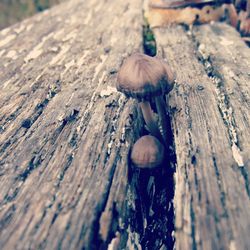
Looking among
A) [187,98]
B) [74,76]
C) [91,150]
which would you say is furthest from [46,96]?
[187,98]

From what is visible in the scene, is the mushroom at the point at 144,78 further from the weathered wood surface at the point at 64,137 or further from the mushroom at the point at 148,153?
the weathered wood surface at the point at 64,137

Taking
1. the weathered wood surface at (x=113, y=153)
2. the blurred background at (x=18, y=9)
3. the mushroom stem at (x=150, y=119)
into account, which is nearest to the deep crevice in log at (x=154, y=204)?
the weathered wood surface at (x=113, y=153)

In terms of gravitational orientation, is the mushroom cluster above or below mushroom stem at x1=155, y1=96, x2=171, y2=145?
above

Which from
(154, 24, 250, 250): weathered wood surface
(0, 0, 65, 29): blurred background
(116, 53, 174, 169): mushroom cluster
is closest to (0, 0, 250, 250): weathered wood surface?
(154, 24, 250, 250): weathered wood surface

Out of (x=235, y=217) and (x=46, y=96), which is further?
(x=46, y=96)

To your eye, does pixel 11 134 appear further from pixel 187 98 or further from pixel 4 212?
pixel 187 98

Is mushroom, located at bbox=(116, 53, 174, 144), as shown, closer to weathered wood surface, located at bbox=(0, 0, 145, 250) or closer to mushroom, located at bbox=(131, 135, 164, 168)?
mushroom, located at bbox=(131, 135, 164, 168)
